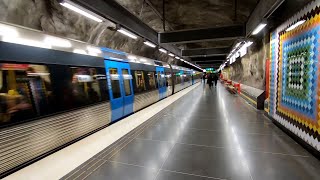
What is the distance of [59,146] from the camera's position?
3611mm

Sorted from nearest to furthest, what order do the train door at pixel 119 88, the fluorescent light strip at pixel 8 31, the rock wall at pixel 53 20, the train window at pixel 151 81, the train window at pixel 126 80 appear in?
the fluorescent light strip at pixel 8 31, the rock wall at pixel 53 20, the train door at pixel 119 88, the train window at pixel 126 80, the train window at pixel 151 81

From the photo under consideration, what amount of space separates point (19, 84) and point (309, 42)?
4.84 meters

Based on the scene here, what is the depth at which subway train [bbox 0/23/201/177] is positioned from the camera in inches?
110

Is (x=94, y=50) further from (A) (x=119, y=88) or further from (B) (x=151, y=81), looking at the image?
(B) (x=151, y=81)

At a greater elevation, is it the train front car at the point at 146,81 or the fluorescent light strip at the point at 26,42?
the fluorescent light strip at the point at 26,42

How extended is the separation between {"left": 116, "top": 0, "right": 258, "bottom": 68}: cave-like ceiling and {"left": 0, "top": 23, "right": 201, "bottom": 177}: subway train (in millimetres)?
2572

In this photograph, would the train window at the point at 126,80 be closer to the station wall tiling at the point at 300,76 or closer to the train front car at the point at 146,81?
the train front car at the point at 146,81

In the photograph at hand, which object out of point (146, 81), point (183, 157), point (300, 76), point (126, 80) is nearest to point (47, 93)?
point (183, 157)

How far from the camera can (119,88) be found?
6105 mm

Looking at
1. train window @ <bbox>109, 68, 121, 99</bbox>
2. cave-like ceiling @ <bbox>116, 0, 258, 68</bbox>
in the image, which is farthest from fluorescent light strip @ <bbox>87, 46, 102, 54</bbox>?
cave-like ceiling @ <bbox>116, 0, 258, 68</bbox>

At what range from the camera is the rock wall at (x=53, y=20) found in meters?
4.87

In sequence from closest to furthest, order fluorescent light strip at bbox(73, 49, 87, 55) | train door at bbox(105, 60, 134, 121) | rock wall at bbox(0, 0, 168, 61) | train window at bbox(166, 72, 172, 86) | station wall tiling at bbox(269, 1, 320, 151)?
1. station wall tiling at bbox(269, 1, 320, 151)
2. fluorescent light strip at bbox(73, 49, 87, 55)
3. rock wall at bbox(0, 0, 168, 61)
4. train door at bbox(105, 60, 134, 121)
5. train window at bbox(166, 72, 172, 86)

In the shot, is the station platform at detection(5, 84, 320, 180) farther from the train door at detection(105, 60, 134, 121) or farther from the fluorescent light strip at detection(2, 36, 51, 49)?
the fluorescent light strip at detection(2, 36, 51, 49)

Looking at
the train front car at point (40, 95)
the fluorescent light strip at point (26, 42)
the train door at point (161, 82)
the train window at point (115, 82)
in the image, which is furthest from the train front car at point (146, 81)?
the fluorescent light strip at point (26, 42)
